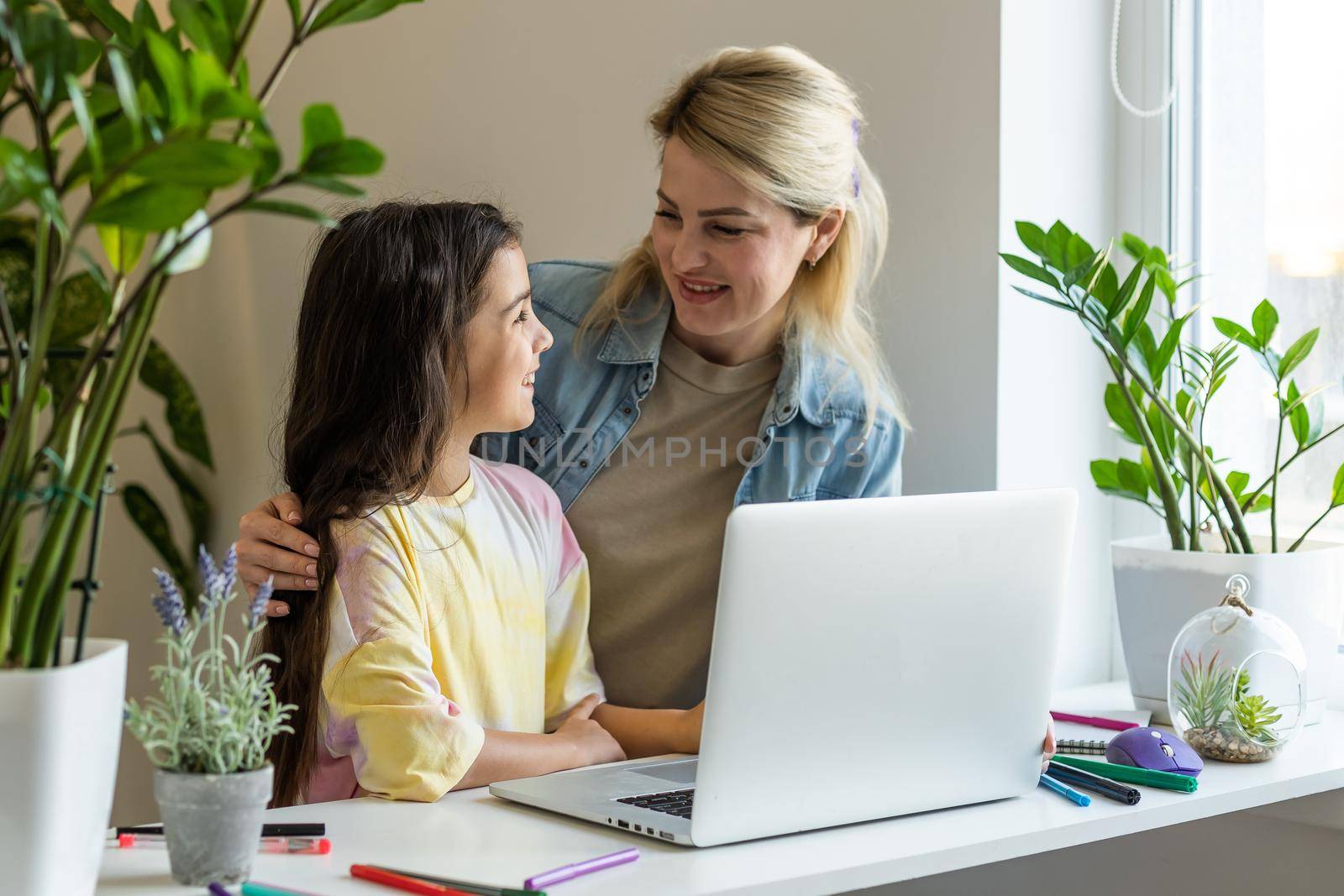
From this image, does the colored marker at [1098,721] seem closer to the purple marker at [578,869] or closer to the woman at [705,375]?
the woman at [705,375]

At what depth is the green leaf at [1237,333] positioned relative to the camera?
1424mm

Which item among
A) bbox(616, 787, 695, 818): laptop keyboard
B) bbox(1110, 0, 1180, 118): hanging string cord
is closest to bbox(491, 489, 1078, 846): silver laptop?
bbox(616, 787, 695, 818): laptop keyboard

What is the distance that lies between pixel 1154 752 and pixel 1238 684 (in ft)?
0.50

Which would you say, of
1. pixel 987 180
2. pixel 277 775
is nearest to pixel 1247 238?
pixel 987 180

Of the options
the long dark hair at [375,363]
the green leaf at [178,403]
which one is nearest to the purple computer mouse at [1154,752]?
the long dark hair at [375,363]

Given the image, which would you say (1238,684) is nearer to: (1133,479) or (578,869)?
(1133,479)

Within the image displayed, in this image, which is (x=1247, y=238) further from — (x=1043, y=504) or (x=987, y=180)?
(x=1043, y=504)

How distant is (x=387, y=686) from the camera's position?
1.17 metres

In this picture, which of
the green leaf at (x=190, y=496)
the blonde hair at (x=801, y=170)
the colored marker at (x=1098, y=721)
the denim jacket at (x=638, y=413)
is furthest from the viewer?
the green leaf at (x=190, y=496)

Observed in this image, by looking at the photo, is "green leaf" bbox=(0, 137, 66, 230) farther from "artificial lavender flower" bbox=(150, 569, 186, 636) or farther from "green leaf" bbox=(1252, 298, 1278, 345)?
"green leaf" bbox=(1252, 298, 1278, 345)

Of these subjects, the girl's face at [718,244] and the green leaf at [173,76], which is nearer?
the green leaf at [173,76]

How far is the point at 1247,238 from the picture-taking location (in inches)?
66.9

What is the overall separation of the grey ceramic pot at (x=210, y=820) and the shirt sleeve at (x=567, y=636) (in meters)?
0.60

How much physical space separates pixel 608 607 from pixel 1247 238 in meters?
0.90
